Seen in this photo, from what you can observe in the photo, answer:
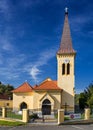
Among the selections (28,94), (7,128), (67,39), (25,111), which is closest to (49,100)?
(28,94)

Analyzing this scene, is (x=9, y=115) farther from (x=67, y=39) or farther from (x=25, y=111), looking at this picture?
(x=67, y=39)

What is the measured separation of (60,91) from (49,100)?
7.38ft

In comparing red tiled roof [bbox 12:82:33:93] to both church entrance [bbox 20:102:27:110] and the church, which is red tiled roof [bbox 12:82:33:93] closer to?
the church

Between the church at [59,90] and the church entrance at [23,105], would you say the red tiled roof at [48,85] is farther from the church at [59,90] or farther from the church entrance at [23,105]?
the church entrance at [23,105]

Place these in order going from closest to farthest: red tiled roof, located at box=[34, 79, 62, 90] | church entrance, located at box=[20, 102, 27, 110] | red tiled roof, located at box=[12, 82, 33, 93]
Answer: red tiled roof, located at box=[34, 79, 62, 90]
church entrance, located at box=[20, 102, 27, 110]
red tiled roof, located at box=[12, 82, 33, 93]

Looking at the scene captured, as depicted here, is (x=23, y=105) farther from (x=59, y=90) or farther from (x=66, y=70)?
(x=66, y=70)

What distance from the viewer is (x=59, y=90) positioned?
4650 centimetres

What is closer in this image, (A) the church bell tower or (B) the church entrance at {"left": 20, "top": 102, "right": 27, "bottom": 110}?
(A) the church bell tower

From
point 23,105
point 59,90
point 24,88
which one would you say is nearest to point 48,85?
point 59,90

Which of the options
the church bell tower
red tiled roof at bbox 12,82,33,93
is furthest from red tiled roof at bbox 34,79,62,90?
red tiled roof at bbox 12,82,33,93

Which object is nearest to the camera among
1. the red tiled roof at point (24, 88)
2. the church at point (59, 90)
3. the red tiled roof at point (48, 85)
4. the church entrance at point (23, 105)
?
the church at point (59, 90)

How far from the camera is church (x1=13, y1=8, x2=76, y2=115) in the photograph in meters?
46.2

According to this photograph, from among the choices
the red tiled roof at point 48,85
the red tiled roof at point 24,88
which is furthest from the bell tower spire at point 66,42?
the red tiled roof at point 24,88

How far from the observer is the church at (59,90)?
46.2 metres
